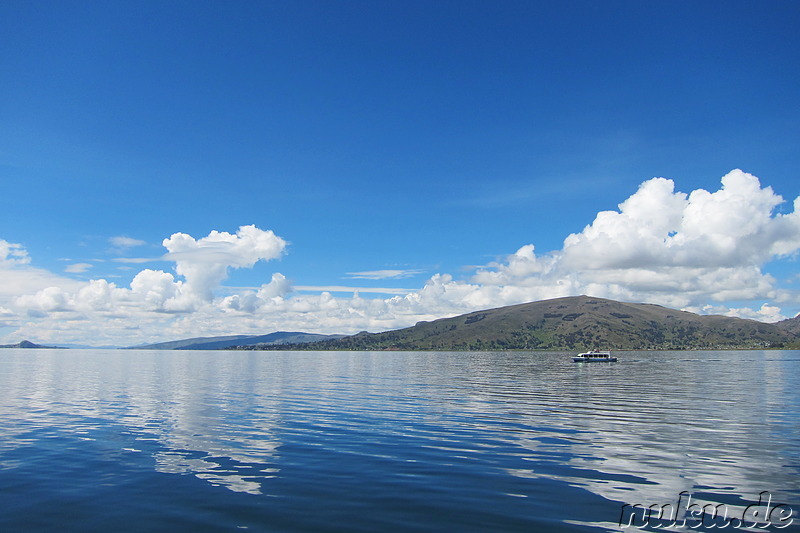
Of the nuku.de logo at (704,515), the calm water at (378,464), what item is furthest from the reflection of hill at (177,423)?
the nuku.de logo at (704,515)

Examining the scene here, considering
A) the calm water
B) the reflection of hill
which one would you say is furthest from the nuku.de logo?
the reflection of hill

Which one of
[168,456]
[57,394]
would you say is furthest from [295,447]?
[57,394]

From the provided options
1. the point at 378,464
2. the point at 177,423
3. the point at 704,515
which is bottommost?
the point at 177,423

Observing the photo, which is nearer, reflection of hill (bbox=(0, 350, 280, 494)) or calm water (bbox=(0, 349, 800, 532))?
calm water (bbox=(0, 349, 800, 532))

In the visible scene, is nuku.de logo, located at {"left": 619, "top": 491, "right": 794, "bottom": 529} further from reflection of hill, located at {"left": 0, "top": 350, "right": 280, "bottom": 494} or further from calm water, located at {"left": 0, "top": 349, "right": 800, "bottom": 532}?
reflection of hill, located at {"left": 0, "top": 350, "right": 280, "bottom": 494}

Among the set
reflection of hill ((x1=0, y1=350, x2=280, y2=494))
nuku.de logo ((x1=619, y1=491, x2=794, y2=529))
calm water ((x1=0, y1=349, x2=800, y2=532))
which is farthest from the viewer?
reflection of hill ((x1=0, y1=350, x2=280, y2=494))

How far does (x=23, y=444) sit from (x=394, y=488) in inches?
1328

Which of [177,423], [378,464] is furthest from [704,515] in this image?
[177,423]

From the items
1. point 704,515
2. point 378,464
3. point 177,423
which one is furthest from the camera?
point 177,423

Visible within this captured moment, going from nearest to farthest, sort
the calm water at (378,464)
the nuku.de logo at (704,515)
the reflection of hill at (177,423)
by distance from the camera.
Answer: the nuku.de logo at (704,515) < the calm water at (378,464) < the reflection of hill at (177,423)

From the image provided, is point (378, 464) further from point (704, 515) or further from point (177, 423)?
point (177, 423)

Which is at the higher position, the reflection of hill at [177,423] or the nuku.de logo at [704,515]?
the nuku.de logo at [704,515]

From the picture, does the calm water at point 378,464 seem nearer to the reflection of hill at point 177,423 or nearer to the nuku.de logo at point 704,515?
the reflection of hill at point 177,423

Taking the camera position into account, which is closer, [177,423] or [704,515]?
[704,515]
